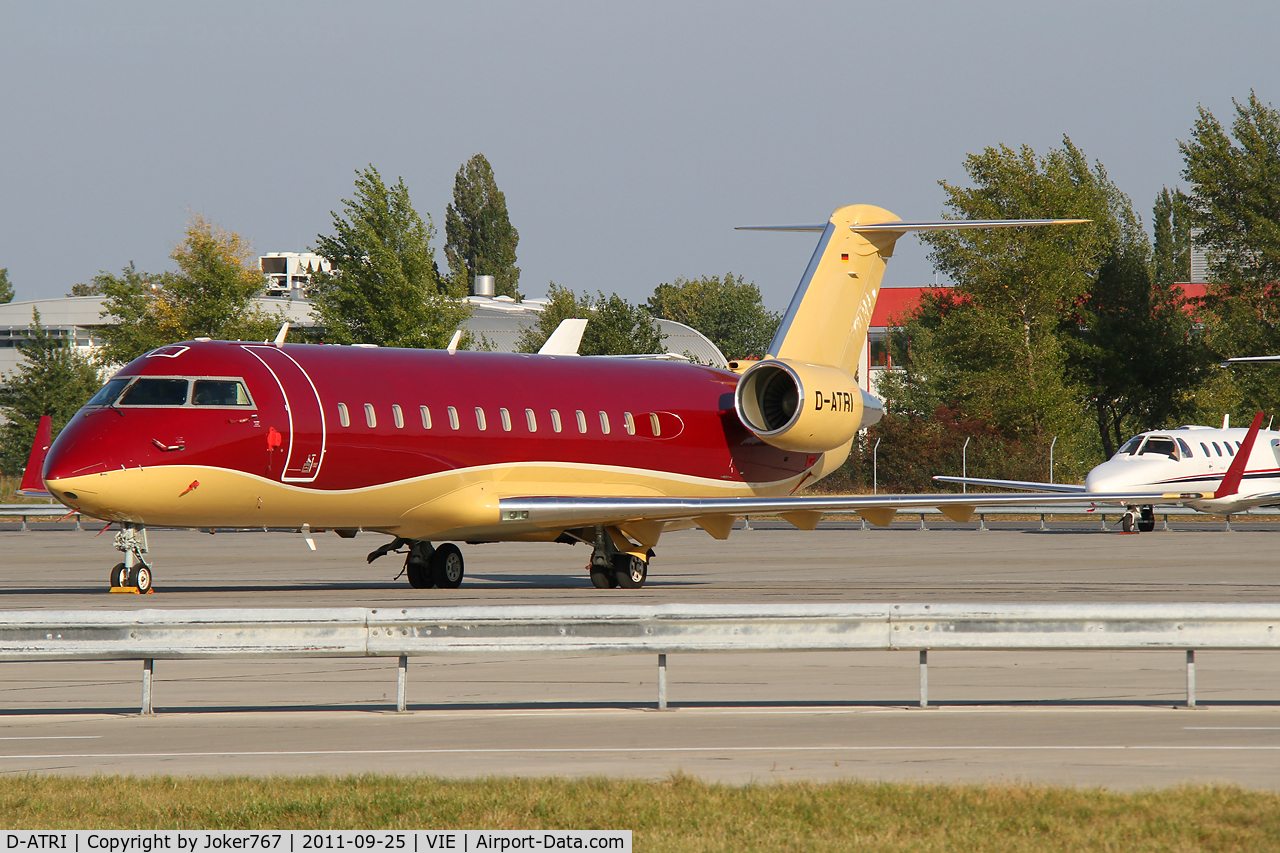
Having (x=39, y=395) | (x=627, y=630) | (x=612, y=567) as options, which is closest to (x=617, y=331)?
(x=39, y=395)

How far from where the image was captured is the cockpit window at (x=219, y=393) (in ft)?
59.4

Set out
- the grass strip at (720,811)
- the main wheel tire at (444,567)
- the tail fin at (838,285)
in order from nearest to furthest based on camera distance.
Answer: the grass strip at (720,811)
the main wheel tire at (444,567)
the tail fin at (838,285)

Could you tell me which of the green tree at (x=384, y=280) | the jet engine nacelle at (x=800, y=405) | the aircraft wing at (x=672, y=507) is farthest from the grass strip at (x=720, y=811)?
the green tree at (x=384, y=280)

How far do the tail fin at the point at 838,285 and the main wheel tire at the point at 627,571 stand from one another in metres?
5.10

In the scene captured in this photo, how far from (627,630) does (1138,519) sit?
98.7 feet

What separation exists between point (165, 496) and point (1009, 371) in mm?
43776

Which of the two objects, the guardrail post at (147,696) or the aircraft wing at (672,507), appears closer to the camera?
the guardrail post at (147,696)

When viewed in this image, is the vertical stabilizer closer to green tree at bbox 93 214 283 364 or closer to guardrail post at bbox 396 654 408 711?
guardrail post at bbox 396 654 408 711

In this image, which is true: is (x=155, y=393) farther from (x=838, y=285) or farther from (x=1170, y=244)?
(x=1170, y=244)

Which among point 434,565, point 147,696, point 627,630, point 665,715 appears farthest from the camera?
point 434,565

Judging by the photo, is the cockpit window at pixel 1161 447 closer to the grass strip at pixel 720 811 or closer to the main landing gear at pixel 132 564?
the main landing gear at pixel 132 564

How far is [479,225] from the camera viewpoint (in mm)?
103000

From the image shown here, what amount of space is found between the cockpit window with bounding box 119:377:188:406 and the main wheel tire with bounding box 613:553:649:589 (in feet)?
21.6

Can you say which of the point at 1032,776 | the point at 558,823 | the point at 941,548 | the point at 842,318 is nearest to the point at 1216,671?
the point at 1032,776
